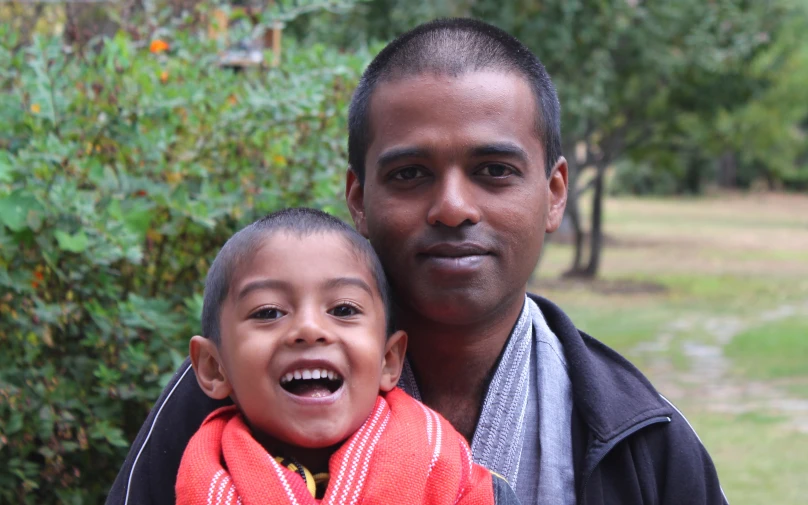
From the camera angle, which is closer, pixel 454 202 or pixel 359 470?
pixel 359 470

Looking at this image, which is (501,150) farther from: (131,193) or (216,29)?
(216,29)

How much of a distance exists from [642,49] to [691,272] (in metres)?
6.03

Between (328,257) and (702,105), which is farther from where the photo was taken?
(702,105)

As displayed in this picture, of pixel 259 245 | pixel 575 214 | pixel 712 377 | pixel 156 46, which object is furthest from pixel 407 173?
pixel 575 214

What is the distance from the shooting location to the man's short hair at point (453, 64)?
6.85 ft

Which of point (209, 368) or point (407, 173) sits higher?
point (407, 173)

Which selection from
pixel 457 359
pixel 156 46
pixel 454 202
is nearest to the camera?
pixel 454 202

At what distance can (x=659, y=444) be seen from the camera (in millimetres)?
2010

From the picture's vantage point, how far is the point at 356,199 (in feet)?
7.57

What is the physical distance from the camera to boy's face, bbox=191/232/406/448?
1763mm

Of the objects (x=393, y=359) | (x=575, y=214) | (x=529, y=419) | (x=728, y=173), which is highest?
(x=393, y=359)

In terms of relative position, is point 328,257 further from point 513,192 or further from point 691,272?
point 691,272

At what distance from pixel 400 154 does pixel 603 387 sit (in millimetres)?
618

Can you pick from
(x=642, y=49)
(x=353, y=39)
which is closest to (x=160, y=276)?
(x=353, y=39)
